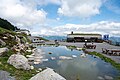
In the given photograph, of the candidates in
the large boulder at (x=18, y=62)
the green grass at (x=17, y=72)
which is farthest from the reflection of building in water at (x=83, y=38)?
the green grass at (x=17, y=72)

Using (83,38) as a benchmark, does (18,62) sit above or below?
below

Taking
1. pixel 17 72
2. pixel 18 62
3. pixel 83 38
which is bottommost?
pixel 17 72

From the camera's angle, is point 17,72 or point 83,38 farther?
point 83,38

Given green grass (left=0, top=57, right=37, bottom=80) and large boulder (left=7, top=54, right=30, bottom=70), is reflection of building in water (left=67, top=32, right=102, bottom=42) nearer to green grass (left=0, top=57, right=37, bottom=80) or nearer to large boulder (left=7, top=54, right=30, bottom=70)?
large boulder (left=7, top=54, right=30, bottom=70)

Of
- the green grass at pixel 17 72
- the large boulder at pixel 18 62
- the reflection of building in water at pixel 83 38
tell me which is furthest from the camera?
the reflection of building in water at pixel 83 38

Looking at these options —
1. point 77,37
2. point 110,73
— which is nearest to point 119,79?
point 110,73

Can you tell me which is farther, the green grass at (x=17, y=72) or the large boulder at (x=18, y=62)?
the large boulder at (x=18, y=62)

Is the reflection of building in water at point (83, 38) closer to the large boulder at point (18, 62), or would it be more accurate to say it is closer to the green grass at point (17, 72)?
the large boulder at point (18, 62)

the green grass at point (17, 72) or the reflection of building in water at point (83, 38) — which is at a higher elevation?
the reflection of building in water at point (83, 38)

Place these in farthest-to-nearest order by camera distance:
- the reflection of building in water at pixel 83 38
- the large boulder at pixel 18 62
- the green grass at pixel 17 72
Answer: the reflection of building in water at pixel 83 38 < the large boulder at pixel 18 62 < the green grass at pixel 17 72

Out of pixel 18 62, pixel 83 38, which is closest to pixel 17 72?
pixel 18 62

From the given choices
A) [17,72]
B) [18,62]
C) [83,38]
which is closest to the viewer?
[17,72]

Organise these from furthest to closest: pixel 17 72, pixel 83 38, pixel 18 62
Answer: pixel 83 38 < pixel 18 62 < pixel 17 72

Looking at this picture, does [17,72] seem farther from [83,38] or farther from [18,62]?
[83,38]
